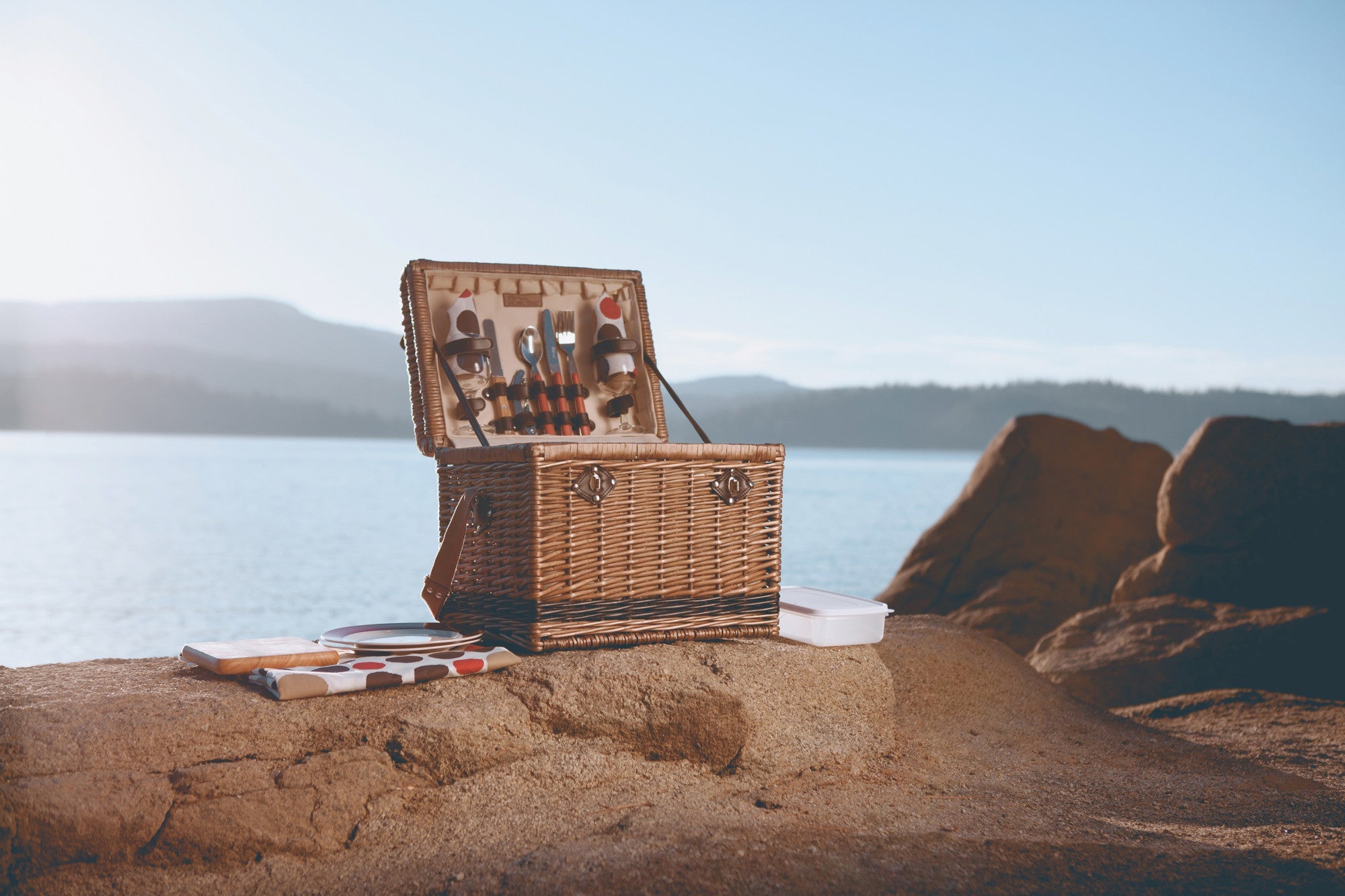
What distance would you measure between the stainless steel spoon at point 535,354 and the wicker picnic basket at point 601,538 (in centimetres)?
38

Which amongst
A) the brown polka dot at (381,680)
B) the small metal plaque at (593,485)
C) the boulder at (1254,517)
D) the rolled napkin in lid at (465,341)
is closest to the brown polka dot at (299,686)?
the brown polka dot at (381,680)

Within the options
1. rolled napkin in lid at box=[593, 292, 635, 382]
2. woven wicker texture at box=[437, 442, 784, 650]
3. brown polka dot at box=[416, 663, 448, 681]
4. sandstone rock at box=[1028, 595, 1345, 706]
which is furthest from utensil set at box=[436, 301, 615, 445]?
sandstone rock at box=[1028, 595, 1345, 706]

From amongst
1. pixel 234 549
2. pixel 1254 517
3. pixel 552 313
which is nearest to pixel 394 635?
pixel 552 313

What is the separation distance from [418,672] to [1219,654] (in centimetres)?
453

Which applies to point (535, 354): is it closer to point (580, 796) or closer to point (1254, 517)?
point (580, 796)

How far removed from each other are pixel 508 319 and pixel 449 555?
49.6 inches

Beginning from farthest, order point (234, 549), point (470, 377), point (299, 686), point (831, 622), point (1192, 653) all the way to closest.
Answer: point (234, 549) → point (1192, 653) → point (470, 377) → point (831, 622) → point (299, 686)

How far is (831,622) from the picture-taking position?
3613 mm

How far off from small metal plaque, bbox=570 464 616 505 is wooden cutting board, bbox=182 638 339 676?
2.84 feet

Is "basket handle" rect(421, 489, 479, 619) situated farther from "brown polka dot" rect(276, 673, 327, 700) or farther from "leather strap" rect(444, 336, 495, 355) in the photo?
"leather strap" rect(444, 336, 495, 355)

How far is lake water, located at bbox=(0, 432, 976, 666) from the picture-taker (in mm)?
15305

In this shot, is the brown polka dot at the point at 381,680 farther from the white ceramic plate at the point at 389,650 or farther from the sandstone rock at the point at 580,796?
the white ceramic plate at the point at 389,650

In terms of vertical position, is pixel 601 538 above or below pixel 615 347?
below

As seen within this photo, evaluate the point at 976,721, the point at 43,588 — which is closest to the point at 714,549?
the point at 976,721
